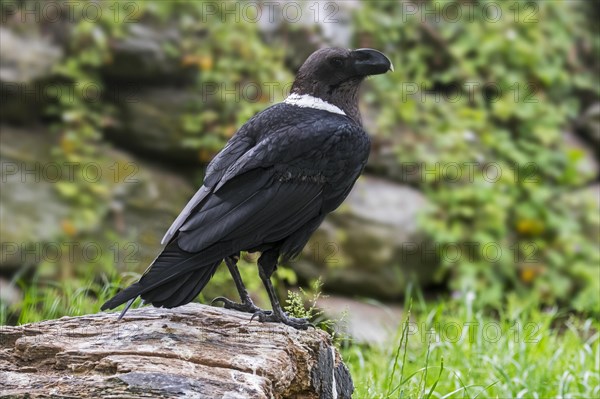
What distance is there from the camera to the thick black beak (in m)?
3.43

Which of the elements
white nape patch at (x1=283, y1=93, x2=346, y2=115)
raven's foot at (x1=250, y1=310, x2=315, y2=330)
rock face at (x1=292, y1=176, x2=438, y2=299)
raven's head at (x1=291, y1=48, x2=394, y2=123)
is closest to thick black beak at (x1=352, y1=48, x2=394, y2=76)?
raven's head at (x1=291, y1=48, x2=394, y2=123)

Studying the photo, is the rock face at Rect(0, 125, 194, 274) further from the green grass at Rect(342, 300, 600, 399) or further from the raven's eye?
the raven's eye

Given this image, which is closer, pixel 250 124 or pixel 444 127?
pixel 250 124

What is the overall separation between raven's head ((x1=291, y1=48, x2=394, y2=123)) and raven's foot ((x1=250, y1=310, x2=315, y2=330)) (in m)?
0.88

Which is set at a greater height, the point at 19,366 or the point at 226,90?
the point at 226,90

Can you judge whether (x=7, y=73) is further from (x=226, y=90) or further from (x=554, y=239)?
(x=554, y=239)

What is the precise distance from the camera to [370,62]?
11.3 ft

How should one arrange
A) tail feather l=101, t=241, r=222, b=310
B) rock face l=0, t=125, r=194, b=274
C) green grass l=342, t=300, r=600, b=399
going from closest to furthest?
tail feather l=101, t=241, r=222, b=310
green grass l=342, t=300, r=600, b=399
rock face l=0, t=125, r=194, b=274

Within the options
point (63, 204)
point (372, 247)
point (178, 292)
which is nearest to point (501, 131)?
point (372, 247)

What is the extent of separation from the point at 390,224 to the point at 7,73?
302 centimetres

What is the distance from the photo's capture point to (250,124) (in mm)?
3318

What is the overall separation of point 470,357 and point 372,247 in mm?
2308

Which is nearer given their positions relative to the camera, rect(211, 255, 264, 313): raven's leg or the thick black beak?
rect(211, 255, 264, 313): raven's leg

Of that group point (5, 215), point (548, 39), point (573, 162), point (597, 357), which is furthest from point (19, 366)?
point (548, 39)
